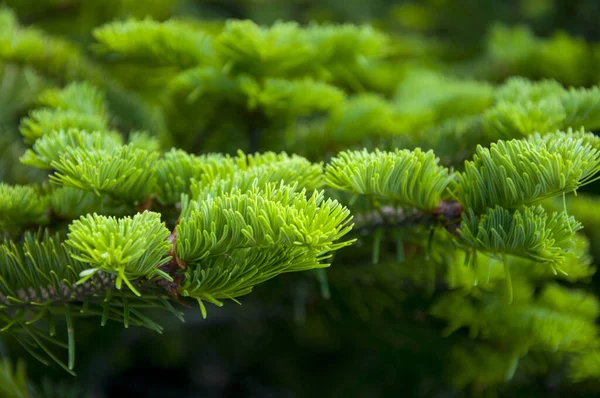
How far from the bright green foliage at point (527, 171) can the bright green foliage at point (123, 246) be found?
23cm

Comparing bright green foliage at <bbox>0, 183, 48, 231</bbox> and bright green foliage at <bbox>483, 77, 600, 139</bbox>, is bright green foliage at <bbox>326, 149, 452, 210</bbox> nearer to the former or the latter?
bright green foliage at <bbox>483, 77, 600, 139</bbox>

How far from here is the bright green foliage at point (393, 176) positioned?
0.39 meters

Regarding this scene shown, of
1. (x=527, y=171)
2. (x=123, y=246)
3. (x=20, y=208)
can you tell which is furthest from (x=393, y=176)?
(x=20, y=208)

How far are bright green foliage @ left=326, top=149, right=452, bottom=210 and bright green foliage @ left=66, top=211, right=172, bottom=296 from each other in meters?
0.13

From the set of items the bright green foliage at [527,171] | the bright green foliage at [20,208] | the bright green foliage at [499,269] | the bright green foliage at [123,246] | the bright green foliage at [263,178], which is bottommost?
the bright green foliage at [499,269]

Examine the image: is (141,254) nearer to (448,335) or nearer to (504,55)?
(448,335)

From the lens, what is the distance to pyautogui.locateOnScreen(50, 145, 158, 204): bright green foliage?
1.27ft

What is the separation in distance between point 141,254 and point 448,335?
1.57 feet

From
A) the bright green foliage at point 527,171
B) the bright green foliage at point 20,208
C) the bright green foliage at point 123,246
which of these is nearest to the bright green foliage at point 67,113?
the bright green foliage at point 20,208

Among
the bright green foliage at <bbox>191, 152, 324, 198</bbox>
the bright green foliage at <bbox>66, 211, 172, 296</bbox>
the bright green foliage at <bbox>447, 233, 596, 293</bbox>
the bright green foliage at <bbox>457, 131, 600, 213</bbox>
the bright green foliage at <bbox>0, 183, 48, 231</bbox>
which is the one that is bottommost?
the bright green foliage at <bbox>447, 233, 596, 293</bbox>

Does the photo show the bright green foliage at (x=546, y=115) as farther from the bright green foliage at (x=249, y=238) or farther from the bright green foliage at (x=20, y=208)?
the bright green foliage at (x=20, y=208)

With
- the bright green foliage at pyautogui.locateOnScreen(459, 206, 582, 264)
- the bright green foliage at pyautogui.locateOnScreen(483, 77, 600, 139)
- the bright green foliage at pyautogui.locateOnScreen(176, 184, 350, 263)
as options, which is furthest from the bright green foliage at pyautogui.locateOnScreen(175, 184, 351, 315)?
the bright green foliage at pyautogui.locateOnScreen(483, 77, 600, 139)

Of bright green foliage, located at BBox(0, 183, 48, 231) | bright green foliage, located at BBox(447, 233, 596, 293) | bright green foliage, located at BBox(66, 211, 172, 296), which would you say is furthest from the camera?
bright green foliage, located at BBox(447, 233, 596, 293)

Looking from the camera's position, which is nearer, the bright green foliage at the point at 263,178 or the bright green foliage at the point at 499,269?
the bright green foliage at the point at 263,178
